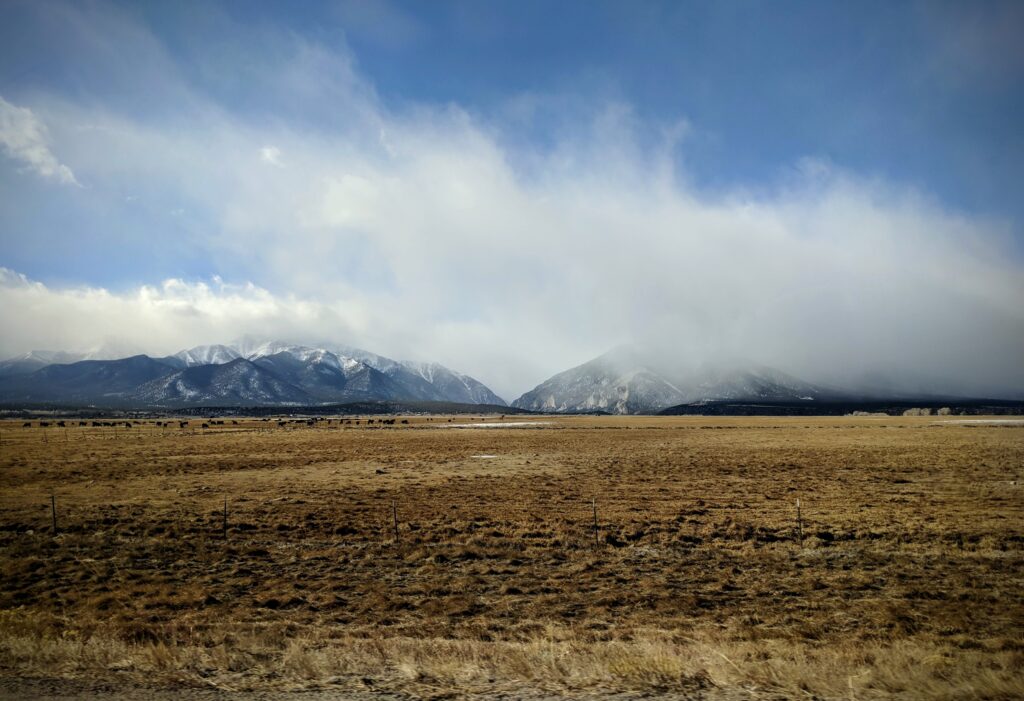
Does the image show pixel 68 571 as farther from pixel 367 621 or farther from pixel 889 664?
pixel 889 664

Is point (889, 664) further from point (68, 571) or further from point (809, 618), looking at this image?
point (68, 571)

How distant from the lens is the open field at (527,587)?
8641mm

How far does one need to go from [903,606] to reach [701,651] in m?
7.27

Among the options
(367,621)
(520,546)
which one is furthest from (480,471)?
(367,621)

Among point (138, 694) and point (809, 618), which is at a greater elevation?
point (138, 694)

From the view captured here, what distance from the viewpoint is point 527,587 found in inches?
608

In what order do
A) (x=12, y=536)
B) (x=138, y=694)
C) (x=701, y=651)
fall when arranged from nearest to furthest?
(x=138, y=694)
(x=701, y=651)
(x=12, y=536)

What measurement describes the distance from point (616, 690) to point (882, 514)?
22621 millimetres

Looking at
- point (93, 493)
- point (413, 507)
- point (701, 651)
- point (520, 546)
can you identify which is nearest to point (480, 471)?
point (413, 507)

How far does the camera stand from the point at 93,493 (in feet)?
103

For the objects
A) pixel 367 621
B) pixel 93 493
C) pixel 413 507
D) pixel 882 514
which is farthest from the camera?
pixel 93 493

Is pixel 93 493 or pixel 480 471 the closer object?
pixel 93 493

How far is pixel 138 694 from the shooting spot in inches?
305

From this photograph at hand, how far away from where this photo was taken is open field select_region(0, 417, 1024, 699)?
864 centimetres
